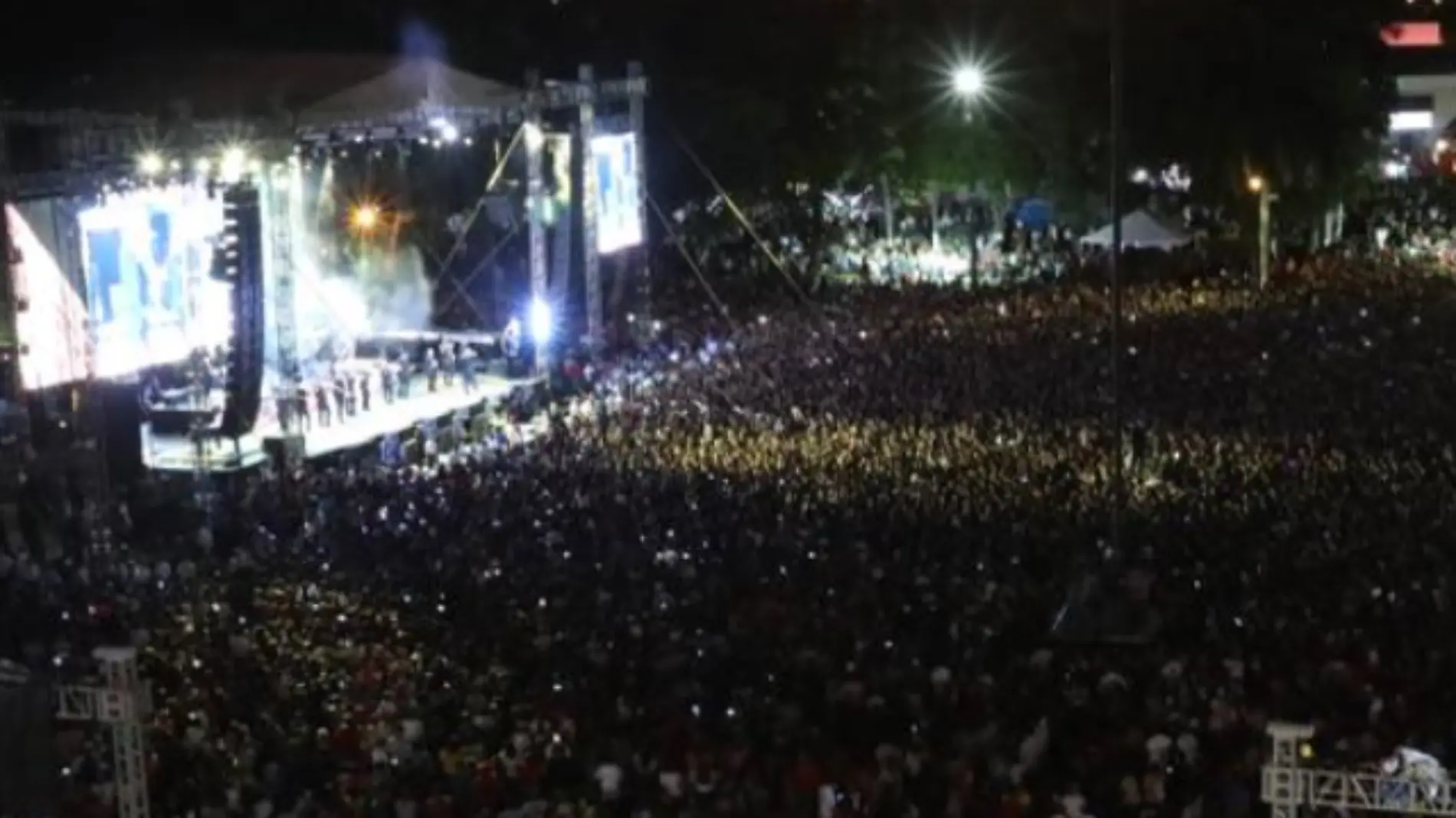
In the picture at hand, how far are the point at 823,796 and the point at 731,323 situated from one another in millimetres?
21307

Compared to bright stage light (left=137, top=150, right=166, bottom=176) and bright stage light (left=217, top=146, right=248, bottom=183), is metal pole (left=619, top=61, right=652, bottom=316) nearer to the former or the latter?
bright stage light (left=217, top=146, right=248, bottom=183)

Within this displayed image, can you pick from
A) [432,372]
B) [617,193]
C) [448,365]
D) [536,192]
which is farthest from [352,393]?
[617,193]

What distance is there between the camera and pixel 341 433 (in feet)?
84.6

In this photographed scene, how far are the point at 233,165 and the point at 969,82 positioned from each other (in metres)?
18.5

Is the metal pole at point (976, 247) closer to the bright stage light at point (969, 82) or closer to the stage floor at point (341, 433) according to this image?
the bright stage light at point (969, 82)

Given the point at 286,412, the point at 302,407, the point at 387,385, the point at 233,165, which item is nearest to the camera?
the point at 286,412

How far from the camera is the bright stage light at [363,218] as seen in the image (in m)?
33.3

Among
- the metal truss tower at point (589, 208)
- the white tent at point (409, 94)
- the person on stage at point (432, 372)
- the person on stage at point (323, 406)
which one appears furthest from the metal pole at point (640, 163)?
the person on stage at point (323, 406)

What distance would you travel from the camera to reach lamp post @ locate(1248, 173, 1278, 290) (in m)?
35.2

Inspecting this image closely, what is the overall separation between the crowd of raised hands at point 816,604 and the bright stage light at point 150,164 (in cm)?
443

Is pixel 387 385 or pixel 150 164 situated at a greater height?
pixel 150 164

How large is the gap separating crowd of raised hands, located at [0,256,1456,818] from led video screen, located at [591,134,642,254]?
27.3 feet

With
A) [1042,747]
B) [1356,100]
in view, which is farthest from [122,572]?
[1356,100]

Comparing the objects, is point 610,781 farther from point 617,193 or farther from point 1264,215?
point 1264,215
